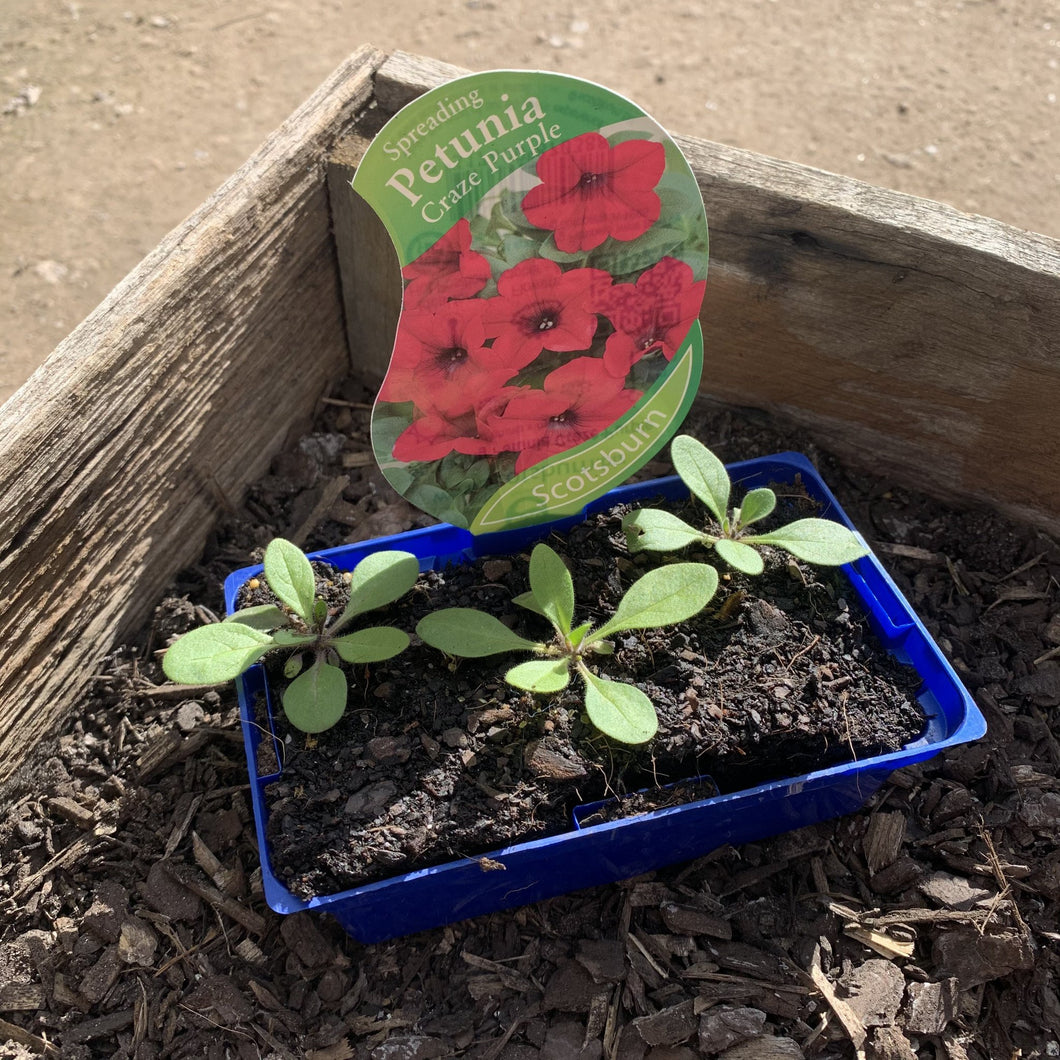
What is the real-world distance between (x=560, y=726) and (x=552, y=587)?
17 centimetres

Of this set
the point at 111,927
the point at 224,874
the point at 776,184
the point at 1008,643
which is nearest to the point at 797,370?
the point at 776,184

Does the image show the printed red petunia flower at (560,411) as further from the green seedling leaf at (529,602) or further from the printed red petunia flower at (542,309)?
the green seedling leaf at (529,602)

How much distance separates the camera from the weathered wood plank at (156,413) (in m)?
1.26

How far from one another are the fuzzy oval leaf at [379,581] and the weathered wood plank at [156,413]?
0.41m

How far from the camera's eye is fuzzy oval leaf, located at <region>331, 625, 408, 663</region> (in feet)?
3.84

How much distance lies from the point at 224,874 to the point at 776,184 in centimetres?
128

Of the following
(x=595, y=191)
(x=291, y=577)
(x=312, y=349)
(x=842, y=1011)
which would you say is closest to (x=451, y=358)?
(x=595, y=191)

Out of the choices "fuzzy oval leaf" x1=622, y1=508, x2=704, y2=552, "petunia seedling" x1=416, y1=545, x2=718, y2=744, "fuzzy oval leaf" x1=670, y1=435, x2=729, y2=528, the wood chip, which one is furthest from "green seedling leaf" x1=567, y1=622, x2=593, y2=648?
the wood chip

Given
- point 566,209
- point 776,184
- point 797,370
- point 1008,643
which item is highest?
point 566,209

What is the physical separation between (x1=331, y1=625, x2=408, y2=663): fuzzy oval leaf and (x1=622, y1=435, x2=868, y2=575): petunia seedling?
0.33 metres

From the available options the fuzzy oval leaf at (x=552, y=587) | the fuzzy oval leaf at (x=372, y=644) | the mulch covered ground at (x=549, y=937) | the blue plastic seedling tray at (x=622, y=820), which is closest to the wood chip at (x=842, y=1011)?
the mulch covered ground at (x=549, y=937)

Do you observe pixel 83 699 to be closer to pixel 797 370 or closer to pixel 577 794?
pixel 577 794

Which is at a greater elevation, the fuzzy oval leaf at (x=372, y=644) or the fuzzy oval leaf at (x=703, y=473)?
the fuzzy oval leaf at (x=703, y=473)

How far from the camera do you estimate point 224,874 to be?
4.43ft
